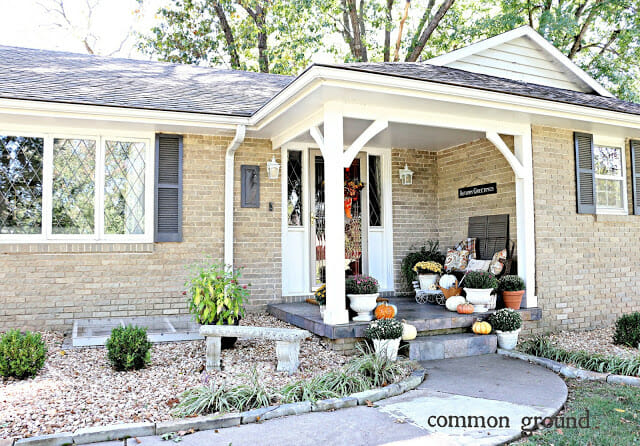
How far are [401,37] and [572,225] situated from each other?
12172mm

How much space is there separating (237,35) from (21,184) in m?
13.2

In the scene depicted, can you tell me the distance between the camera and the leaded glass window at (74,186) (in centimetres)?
646

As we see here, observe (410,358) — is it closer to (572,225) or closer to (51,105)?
(572,225)

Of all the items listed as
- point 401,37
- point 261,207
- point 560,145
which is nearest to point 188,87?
point 261,207

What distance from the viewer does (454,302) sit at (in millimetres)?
6402

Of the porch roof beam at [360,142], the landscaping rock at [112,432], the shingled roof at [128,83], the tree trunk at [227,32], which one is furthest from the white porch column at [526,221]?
the tree trunk at [227,32]

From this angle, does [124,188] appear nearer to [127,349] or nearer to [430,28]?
[127,349]

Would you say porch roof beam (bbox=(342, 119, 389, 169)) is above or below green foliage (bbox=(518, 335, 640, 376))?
above

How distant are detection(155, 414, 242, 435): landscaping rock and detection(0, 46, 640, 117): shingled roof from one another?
127 inches

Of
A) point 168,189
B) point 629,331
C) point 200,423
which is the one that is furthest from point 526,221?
point 200,423

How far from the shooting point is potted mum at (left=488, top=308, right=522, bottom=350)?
19.3 feet

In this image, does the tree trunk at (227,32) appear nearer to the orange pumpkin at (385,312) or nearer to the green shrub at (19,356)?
the orange pumpkin at (385,312)

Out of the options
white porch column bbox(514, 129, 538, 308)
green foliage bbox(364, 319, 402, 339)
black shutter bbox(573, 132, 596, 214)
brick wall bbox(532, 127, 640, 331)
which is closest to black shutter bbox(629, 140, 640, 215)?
brick wall bbox(532, 127, 640, 331)

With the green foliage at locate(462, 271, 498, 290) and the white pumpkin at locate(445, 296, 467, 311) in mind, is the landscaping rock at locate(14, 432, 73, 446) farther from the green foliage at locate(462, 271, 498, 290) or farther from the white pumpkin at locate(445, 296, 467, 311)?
the green foliage at locate(462, 271, 498, 290)
